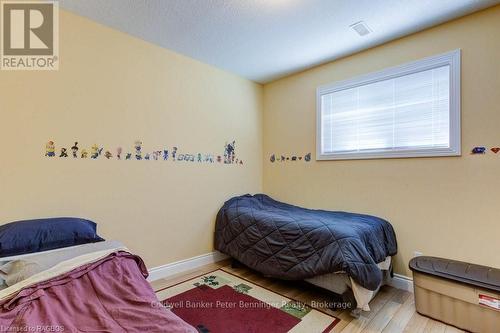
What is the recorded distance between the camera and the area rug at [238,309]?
187 cm

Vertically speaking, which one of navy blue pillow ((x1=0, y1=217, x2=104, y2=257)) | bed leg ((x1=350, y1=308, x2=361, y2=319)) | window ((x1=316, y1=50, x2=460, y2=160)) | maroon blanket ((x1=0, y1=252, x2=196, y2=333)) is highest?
window ((x1=316, y1=50, x2=460, y2=160))

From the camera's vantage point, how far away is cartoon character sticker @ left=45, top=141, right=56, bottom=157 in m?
2.05

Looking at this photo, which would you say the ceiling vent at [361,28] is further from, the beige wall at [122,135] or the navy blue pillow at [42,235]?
the navy blue pillow at [42,235]

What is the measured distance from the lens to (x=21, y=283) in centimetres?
120

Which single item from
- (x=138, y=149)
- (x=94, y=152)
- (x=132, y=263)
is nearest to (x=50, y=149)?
(x=94, y=152)

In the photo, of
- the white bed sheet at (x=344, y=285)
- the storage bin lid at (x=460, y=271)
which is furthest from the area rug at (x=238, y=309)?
the storage bin lid at (x=460, y=271)

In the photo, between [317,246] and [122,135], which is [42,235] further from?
[317,246]

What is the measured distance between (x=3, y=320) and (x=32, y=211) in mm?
1249

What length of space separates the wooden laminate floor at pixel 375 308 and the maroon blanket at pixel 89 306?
131 cm

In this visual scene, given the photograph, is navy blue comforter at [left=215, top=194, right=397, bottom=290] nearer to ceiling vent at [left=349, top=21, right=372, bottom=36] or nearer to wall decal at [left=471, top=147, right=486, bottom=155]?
wall decal at [left=471, top=147, right=486, bottom=155]

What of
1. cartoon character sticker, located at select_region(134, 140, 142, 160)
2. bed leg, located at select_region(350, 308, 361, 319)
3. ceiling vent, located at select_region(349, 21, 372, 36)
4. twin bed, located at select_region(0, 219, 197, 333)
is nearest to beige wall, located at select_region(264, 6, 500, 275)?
ceiling vent, located at select_region(349, 21, 372, 36)

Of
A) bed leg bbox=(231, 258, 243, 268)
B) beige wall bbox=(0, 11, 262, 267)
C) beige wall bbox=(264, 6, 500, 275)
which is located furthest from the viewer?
bed leg bbox=(231, 258, 243, 268)

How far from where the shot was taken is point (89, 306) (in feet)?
3.68

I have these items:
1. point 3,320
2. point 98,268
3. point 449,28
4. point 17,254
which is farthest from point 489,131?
point 17,254
